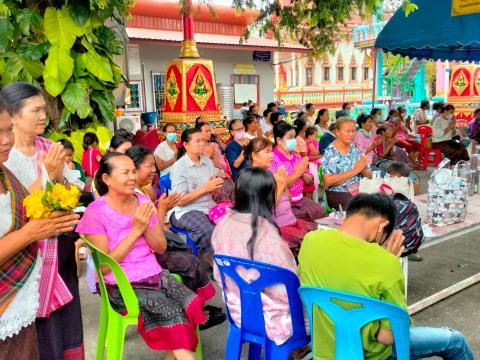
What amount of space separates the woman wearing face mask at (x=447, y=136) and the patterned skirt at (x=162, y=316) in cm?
737

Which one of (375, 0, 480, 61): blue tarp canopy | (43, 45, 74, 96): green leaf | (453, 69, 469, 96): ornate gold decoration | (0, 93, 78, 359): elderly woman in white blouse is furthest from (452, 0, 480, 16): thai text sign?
(453, 69, 469, 96): ornate gold decoration

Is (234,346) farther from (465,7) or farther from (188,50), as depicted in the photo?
(188,50)

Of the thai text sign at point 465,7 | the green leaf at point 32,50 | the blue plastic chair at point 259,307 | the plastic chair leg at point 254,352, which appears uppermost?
the thai text sign at point 465,7

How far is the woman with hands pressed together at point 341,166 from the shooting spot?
400 centimetres

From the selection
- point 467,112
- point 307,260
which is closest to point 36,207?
point 307,260

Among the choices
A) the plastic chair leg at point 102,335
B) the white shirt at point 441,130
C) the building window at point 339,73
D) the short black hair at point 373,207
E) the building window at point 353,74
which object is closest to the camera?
the short black hair at point 373,207

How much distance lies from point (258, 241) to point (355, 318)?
591 millimetres

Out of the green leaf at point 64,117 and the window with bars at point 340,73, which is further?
the window with bars at point 340,73

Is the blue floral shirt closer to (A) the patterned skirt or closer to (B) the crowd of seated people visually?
(B) the crowd of seated people

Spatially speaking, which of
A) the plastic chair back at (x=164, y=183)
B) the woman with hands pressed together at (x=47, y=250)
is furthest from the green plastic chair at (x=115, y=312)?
the plastic chair back at (x=164, y=183)

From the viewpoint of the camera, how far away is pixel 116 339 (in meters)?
2.35

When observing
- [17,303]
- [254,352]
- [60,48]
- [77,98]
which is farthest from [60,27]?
[254,352]

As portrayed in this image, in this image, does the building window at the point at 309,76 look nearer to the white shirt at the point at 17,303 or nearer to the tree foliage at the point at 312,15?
the tree foliage at the point at 312,15

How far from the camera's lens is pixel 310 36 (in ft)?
27.3
